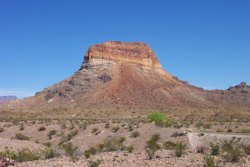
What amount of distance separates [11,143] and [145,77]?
290 ft

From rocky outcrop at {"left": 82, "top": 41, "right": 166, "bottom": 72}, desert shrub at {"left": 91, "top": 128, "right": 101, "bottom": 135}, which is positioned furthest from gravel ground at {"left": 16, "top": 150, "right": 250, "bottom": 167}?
rocky outcrop at {"left": 82, "top": 41, "right": 166, "bottom": 72}

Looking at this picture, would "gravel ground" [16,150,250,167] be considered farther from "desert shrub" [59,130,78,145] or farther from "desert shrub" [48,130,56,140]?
"desert shrub" [48,130,56,140]

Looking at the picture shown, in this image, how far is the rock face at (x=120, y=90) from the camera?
86.2m

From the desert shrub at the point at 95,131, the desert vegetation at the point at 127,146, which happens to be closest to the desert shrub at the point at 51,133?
the desert vegetation at the point at 127,146

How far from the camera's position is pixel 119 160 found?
13281mm

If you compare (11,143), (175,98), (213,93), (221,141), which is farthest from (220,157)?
(213,93)

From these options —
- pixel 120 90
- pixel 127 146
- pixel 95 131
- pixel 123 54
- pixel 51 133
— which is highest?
pixel 123 54

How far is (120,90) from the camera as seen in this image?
94.1 meters

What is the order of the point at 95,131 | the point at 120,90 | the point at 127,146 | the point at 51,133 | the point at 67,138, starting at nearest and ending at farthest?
the point at 127,146 < the point at 67,138 < the point at 95,131 < the point at 51,133 < the point at 120,90

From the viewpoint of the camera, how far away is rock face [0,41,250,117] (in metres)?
86.2

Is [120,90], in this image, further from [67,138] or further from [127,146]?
[127,146]

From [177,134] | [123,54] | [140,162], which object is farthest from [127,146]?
[123,54]

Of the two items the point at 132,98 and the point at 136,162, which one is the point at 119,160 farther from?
the point at 132,98

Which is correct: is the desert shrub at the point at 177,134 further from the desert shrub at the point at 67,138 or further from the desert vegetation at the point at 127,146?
the desert shrub at the point at 67,138
